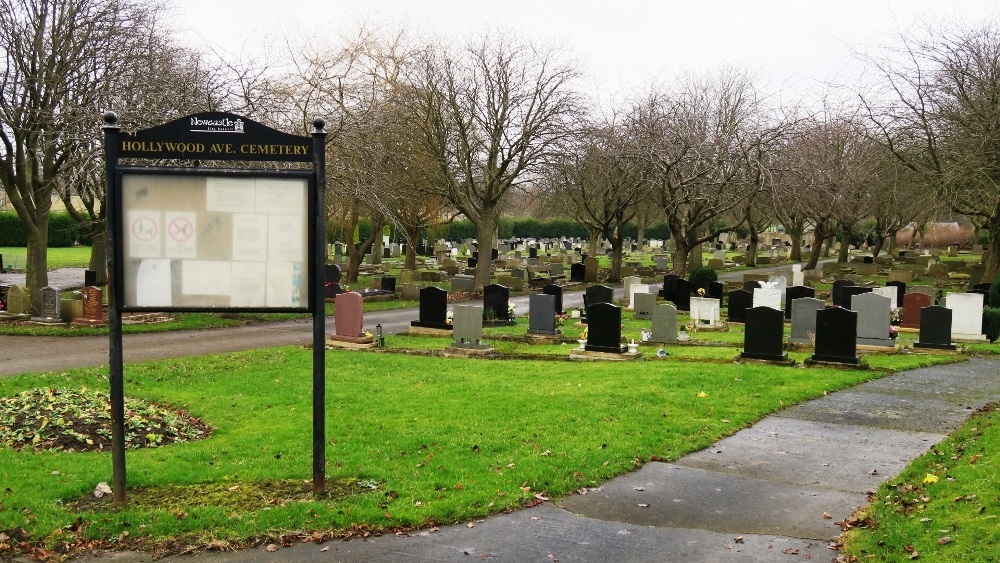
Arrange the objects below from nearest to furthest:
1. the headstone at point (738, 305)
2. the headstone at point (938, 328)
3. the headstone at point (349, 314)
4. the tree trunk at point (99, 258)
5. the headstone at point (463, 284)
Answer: the headstone at point (938, 328) → the headstone at point (349, 314) → the headstone at point (738, 305) → the tree trunk at point (99, 258) → the headstone at point (463, 284)

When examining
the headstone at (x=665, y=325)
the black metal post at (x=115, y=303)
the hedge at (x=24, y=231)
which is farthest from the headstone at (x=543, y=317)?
the hedge at (x=24, y=231)

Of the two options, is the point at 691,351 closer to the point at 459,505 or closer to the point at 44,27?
the point at 459,505

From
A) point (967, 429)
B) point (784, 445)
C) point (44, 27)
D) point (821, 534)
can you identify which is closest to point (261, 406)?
point (784, 445)

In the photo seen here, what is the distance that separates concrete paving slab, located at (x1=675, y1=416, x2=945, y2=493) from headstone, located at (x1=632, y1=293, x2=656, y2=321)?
13.2 m

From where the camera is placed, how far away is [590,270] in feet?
130

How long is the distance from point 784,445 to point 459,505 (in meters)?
4.40

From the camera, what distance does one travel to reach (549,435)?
9891 mm

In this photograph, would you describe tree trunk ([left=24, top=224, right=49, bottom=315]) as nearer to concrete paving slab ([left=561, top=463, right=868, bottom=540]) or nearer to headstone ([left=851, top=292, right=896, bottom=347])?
headstone ([left=851, top=292, right=896, bottom=347])

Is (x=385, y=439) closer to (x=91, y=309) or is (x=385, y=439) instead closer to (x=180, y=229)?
(x=180, y=229)

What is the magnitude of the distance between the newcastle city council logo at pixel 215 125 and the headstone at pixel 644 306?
18.4 meters

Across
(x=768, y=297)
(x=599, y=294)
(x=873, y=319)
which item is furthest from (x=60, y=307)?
(x=873, y=319)

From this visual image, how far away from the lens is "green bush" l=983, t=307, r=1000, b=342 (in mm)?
20391

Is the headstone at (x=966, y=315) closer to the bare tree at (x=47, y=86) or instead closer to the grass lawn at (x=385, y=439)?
the grass lawn at (x=385, y=439)

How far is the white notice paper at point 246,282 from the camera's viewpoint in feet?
24.7
